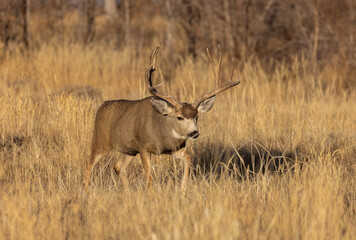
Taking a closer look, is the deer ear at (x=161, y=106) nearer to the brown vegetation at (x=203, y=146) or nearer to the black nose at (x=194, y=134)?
the black nose at (x=194, y=134)

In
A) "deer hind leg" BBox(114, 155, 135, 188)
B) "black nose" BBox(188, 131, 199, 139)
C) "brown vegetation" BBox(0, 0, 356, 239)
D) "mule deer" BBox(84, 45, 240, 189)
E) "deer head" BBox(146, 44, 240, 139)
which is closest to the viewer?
"brown vegetation" BBox(0, 0, 356, 239)

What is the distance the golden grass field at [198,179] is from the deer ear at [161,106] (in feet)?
2.22

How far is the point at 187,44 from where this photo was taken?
16.3 metres

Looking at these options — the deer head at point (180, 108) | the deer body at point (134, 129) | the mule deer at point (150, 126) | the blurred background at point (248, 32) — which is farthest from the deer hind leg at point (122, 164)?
the blurred background at point (248, 32)

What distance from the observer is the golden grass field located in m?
4.18

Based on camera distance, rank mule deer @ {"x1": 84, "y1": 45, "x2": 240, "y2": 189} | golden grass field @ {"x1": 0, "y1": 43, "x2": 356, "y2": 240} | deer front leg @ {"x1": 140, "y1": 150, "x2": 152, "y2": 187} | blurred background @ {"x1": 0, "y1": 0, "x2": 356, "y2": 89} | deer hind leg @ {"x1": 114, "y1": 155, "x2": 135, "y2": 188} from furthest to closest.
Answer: blurred background @ {"x1": 0, "y1": 0, "x2": 356, "y2": 89} → deer hind leg @ {"x1": 114, "y1": 155, "x2": 135, "y2": 188} → deer front leg @ {"x1": 140, "y1": 150, "x2": 152, "y2": 187} → mule deer @ {"x1": 84, "y1": 45, "x2": 240, "y2": 189} → golden grass field @ {"x1": 0, "y1": 43, "x2": 356, "y2": 240}

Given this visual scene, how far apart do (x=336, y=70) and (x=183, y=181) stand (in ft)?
28.2

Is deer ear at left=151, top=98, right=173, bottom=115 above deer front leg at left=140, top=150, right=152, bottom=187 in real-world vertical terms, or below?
above

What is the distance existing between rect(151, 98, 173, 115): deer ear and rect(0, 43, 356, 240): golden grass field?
677mm

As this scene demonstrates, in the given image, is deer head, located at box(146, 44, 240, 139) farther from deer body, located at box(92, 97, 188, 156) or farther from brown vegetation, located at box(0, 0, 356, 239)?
brown vegetation, located at box(0, 0, 356, 239)

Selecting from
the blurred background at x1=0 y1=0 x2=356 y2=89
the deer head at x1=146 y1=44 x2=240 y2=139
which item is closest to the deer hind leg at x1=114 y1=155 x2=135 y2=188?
the deer head at x1=146 y1=44 x2=240 y2=139

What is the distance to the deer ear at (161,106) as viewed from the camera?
5.60 meters

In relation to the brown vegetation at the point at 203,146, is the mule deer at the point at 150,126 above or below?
above

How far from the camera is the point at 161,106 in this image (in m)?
5.63
